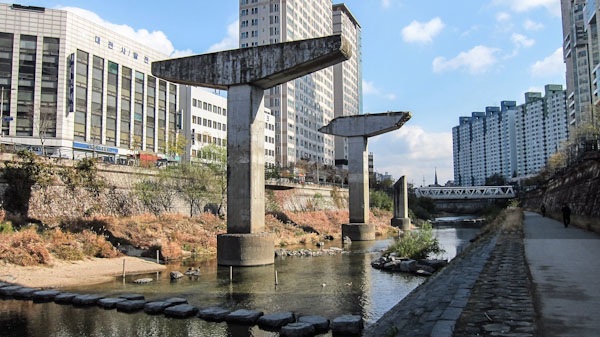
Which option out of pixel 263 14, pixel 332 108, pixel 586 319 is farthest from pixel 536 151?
pixel 586 319

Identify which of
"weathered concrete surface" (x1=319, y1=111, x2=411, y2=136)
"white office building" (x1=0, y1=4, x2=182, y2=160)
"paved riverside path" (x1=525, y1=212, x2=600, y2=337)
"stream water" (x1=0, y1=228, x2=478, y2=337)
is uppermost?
"white office building" (x1=0, y1=4, x2=182, y2=160)

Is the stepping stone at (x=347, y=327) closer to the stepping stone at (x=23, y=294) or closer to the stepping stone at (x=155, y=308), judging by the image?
the stepping stone at (x=155, y=308)

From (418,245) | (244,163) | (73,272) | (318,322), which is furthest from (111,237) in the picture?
(318,322)

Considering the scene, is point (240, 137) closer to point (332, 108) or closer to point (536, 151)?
point (332, 108)

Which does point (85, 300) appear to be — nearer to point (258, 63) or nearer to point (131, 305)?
point (131, 305)

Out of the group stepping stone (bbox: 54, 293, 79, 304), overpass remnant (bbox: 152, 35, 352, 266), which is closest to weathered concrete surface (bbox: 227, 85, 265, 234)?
overpass remnant (bbox: 152, 35, 352, 266)

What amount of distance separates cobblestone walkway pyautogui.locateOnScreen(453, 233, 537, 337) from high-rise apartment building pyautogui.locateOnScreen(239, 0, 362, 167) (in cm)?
8643

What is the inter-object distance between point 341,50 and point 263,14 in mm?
85220

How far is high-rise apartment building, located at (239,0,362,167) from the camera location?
99875mm

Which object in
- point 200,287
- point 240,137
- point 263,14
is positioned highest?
point 263,14

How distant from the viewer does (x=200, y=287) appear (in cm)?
1731

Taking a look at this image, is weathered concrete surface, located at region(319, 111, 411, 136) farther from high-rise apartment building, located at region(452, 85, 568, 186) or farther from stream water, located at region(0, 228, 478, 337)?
high-rise apartment building, located at region(452, 85, 568, 186)

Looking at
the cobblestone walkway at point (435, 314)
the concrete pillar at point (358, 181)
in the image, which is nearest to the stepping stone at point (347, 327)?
the cobblestone walkway at point (435, 314)

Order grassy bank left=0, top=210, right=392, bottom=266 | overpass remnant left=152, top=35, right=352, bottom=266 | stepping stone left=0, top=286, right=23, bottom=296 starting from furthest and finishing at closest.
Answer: overpass remnant left=152, top=35, right=352, bottom=266 < grassy bank left=0, top=210, right=392, bottom=266 < stepping stone left=0, top=286, right=23, bottom=296
